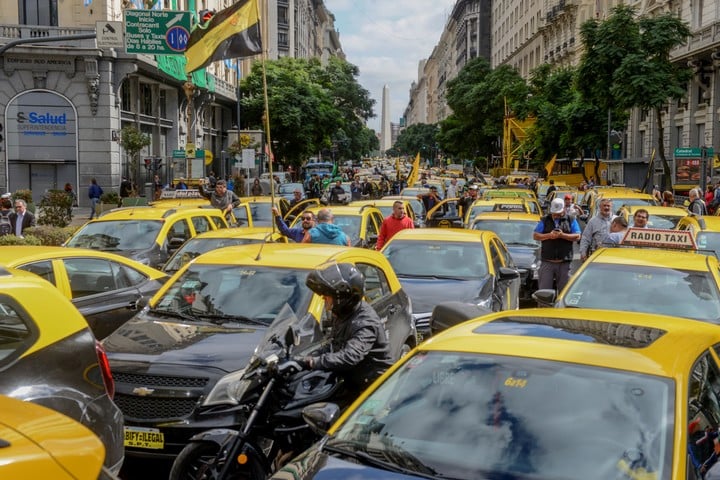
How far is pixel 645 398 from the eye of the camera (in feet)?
12.7

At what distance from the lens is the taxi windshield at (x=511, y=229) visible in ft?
55.9

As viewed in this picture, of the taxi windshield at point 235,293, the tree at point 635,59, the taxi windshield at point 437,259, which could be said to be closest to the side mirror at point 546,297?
the taxi windshield at point 437,259

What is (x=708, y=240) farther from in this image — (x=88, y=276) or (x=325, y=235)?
(x=88, y=276)

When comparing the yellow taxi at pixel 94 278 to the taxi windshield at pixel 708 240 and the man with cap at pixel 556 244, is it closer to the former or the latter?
the man with cap at pixel 556 244

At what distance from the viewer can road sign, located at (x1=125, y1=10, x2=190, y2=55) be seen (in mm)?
26125

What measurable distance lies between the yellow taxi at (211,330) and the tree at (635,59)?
30.8m

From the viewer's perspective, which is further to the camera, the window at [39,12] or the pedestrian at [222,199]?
the window at [39,12]

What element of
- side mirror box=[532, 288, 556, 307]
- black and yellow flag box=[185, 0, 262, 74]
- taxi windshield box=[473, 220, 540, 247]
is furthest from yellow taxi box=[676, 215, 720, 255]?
black and yellow flag box=[185, 0, 262, 74]

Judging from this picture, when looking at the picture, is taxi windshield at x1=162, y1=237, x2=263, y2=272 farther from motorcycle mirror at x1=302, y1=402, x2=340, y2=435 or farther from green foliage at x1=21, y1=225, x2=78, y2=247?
motorcycle mirror at x1=302, y1=402, x2=340, y2=435

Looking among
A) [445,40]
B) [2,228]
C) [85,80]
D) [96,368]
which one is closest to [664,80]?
[85,80]

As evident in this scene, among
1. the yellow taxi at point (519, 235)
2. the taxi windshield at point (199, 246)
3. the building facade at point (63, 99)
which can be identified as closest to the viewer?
the taxi windshield at point (199, 246)

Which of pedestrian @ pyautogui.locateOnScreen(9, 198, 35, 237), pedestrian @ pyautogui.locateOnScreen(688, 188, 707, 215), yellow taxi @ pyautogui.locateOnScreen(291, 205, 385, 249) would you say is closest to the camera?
yellow taxi @ pyautogui.locateOnScreen(291, 205, 385, 249)

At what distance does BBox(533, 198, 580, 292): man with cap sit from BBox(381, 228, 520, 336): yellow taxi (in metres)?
0.66

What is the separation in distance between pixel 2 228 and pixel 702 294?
13.2 meters
